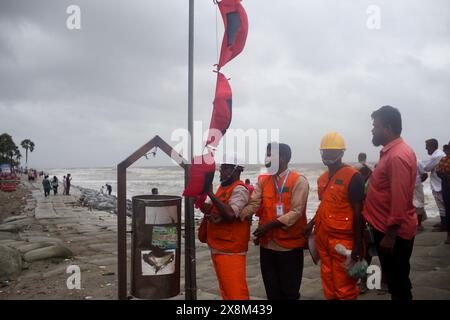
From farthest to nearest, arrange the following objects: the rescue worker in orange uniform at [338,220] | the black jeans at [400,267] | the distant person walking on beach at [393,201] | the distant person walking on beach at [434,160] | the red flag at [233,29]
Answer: the distant person walking on beach at [434,160] < the red flag at [233,29] < the rescue worker in orange uniform at [338,220] < the black jeans at [400,267] < the distant person walking on beach at [393,201]

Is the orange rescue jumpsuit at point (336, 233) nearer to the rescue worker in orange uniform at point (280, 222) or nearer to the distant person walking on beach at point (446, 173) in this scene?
the rescue worker in orange uniform at point (280, 222)

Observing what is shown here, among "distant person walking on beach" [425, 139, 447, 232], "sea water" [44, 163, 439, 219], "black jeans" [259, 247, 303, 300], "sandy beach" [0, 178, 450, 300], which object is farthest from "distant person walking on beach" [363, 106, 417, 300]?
"sea water" [44, 163, 439, 219]

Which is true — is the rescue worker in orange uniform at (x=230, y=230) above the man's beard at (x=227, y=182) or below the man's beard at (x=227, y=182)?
below

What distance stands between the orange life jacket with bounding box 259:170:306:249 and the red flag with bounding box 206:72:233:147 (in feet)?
2.22

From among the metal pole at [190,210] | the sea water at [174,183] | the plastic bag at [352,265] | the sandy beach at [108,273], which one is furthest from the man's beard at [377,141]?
the sea water at [174,183]

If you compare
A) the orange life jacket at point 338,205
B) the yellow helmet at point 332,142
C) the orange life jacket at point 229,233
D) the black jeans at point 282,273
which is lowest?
the black jeans at point 282,273

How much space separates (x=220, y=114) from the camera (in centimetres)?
331

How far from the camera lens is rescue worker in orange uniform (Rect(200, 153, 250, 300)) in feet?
11.0

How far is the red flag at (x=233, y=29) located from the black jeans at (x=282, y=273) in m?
1.82

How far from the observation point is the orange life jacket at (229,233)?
11.2 feet

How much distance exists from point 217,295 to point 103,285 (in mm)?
1937

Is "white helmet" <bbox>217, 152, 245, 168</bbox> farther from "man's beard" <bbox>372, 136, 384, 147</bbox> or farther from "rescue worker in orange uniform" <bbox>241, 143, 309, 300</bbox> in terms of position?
"man's beard" <bbox>372, 136, 384, 147</bbox>

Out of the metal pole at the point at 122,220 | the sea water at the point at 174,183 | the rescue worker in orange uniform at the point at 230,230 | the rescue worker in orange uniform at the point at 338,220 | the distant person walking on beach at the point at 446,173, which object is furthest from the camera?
the sea water at the point at 174,183
